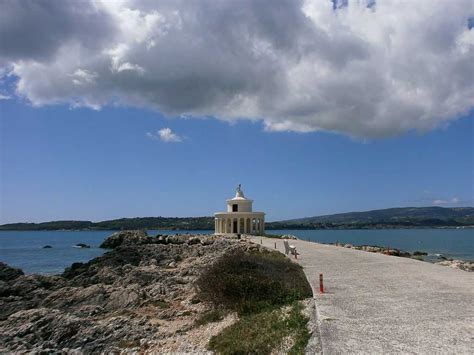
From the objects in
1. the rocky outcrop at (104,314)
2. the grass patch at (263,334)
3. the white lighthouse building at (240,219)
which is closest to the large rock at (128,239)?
the white lighthouse building at (240,219)

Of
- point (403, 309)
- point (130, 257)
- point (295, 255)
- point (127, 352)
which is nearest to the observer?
point (403, 309)

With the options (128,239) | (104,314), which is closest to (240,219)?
(128,239)

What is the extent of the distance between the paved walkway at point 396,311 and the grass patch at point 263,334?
49 centimetres

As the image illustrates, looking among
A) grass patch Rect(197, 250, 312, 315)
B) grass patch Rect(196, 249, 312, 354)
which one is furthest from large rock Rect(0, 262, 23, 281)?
grass patch Rect(197, 250, 312, 315)

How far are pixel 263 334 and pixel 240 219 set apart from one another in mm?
38716

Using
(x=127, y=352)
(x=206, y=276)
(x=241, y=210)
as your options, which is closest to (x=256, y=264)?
(x=206, y=276)

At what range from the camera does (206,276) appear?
14.0 m

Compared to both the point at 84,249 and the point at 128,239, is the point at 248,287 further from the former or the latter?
the point at 84,249

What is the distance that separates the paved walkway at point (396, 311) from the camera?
7531 mm

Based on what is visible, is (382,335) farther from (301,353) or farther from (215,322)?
(215,322)

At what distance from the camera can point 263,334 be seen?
9.24m

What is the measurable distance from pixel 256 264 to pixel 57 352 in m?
6.68

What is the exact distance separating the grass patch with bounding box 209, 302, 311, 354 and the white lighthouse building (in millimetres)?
36912

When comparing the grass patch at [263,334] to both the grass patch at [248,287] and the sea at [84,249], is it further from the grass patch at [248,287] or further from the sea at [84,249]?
the sea at [84,249]
